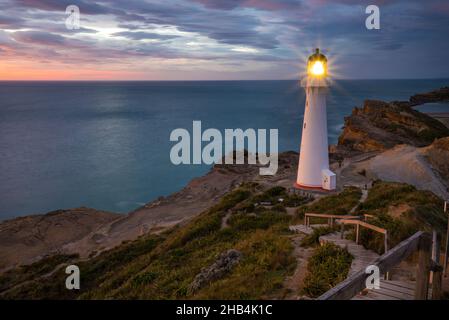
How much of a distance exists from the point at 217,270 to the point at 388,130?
153ft

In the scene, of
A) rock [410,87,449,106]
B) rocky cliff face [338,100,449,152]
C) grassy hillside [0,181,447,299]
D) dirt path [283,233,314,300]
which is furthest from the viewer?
rock [410,87,449,106]

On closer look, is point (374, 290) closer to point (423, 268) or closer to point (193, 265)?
point (423, 268)

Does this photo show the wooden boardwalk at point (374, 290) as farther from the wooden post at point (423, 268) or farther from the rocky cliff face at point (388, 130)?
the rocky cliff face at point (388, 130)

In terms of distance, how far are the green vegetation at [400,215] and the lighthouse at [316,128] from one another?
394cm

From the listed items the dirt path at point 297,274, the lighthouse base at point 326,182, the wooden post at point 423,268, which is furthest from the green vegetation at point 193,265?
the lighthouse base at point 326,182

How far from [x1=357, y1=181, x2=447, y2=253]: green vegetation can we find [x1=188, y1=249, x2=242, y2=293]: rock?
3.22 meters

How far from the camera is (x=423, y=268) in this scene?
5.33m

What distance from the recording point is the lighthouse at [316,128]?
66.1ft

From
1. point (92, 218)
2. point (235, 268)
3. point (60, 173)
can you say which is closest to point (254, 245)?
point (235, 268)

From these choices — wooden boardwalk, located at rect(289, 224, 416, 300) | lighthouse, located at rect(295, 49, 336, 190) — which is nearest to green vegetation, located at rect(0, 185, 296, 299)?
wooden boardwalk, located at rect(289, 224, 416, 300)

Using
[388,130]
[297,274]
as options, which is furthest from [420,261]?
[388,130]

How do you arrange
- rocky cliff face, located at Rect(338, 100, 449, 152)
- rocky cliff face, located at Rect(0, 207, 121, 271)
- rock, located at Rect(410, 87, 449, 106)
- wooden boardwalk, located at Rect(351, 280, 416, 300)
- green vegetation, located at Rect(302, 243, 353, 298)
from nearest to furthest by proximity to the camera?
wooden boardwalk, located at Rect(351, 280, 416, 300), green vegetation, located at Rect(302, 243, 353, 298), rocky cliff face, located at Rect(0, 207, 121, 271), rocky cliff face, located at Rect(338, 100, 449, 152), rock, located at Rect(410, 87, 449, 106)

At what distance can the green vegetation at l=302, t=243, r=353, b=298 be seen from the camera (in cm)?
683

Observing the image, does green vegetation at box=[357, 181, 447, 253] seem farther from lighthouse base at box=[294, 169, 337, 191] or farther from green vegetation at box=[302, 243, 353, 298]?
lighthouse base at box=[294, 169, 337, 191]
